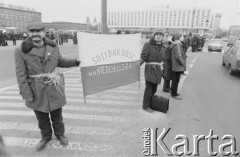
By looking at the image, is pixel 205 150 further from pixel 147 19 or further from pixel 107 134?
pixel 147 19

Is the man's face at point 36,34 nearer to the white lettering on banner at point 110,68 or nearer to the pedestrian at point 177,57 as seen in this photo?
the white lettering on banner at point 110,68

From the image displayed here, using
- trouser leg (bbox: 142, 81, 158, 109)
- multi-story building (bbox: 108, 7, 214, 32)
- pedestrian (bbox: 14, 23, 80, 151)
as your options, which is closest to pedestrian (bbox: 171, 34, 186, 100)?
trouser leg (bbox: 142, 81, 158, 109)

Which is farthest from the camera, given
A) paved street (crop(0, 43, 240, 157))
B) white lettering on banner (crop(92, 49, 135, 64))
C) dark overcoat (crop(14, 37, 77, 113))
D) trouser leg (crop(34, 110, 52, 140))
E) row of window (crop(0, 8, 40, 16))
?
row of window (crop(0, 8, 40, 16))

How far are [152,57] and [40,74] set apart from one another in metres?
2.40

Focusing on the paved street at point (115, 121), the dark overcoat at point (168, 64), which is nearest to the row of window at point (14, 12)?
the paved street at point (115, 121)

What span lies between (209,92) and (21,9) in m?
110

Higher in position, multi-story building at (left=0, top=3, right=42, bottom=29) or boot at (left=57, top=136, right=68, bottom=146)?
multi-story building at (left=0, top=3, right=42, bottom=29)

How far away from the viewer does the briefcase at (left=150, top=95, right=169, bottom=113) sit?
15.0ft

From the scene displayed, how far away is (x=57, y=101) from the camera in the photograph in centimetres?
297

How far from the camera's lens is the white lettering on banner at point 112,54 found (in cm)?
393

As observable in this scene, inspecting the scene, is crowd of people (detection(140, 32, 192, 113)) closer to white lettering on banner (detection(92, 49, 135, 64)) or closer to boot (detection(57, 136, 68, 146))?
white lettering on banner (detection(92, 49, 135, 64))

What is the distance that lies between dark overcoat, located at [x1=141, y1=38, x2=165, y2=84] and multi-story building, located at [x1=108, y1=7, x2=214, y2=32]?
340 ft

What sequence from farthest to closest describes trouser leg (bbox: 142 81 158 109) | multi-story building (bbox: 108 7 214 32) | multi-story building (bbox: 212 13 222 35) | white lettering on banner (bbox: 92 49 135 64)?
multi-story building (bbox: 212 13 222 35)
multi-story building (bbox: 108 7 214 32)
trouser leg (bbox: 142 81 158 109)
white lettering on banner (bbox: 92 49 135 64)

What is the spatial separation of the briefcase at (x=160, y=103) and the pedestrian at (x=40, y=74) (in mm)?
2365
